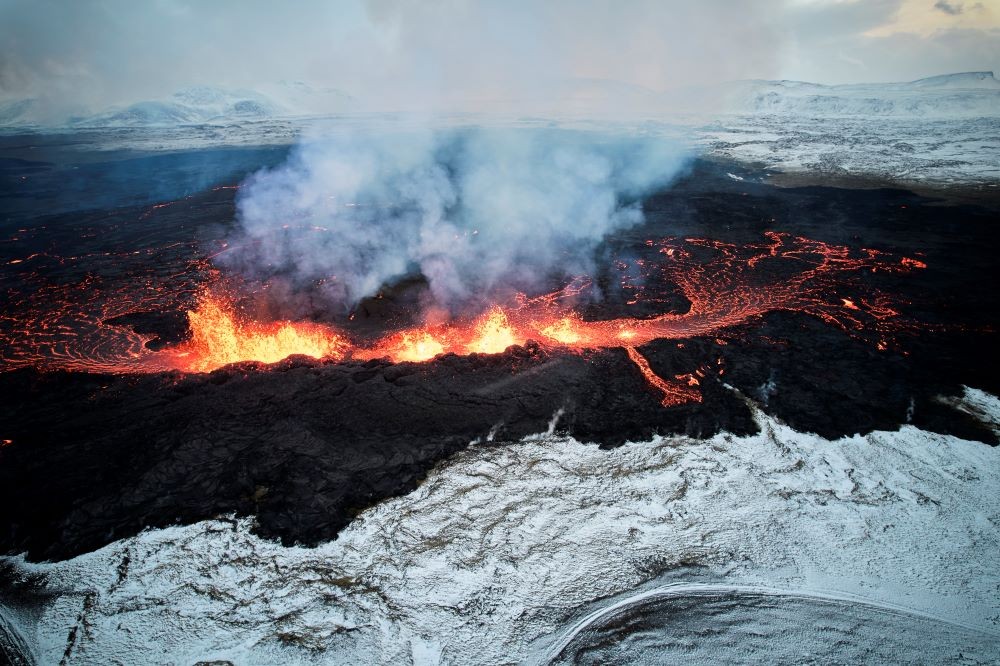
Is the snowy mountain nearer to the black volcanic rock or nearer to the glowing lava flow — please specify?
the glowing lava flow

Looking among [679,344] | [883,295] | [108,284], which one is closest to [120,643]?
[679,344]

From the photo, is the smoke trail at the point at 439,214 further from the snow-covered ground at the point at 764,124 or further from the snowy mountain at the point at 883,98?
the snowy mountain at the point at 883,98

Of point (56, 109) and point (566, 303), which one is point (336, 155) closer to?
point (566, 303)

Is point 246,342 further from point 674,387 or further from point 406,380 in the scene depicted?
point 674,387

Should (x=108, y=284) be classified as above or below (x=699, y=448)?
above

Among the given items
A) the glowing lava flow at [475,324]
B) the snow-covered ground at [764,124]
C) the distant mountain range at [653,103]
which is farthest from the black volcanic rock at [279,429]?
the distant mountain range at [653,103]
